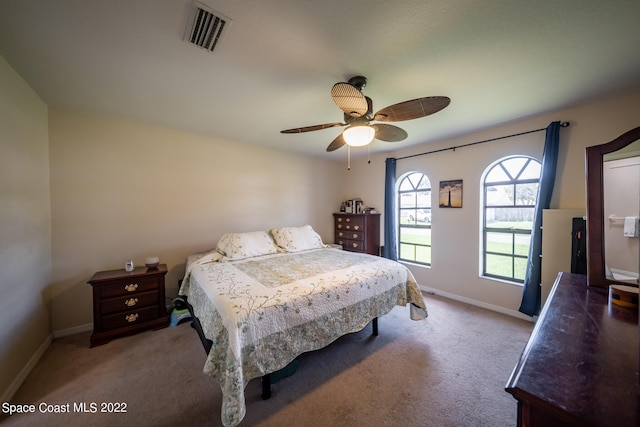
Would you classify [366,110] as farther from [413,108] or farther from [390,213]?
[390,213]

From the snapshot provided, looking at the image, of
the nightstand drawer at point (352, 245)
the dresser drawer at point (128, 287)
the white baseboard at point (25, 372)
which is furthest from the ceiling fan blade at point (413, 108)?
the white baseboard at point (25, 372)

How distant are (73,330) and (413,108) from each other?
13.6ft

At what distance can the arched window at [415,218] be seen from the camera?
3.85 m

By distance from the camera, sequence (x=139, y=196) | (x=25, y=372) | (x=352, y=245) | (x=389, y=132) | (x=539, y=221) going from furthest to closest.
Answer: (x=352, y=245)
(x=139, y=196)
(x=539, y=221)
(x=389, y=132)
(x=25, y=372)

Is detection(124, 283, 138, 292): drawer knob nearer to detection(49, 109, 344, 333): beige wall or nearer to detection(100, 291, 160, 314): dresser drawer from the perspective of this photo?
detection(100, 291, 160, 314): dresser drawer

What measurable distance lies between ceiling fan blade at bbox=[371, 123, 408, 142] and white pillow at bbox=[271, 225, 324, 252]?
6.39 ft

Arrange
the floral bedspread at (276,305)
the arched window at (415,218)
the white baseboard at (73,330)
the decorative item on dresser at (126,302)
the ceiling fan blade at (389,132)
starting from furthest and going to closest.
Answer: the arched window at (415,218) < the white baseboard at (73,330) < the decorative item on dresser at (126,302) < the ceiling fan blade at (389,132) < the floral bedspread at (276,305)

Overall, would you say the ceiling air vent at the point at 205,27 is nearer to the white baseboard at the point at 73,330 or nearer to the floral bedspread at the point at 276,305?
the floral bedspread at the point at 276,305

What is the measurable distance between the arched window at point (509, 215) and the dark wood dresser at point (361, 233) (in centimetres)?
169

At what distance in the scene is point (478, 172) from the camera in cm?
312

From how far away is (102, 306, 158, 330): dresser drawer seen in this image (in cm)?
230

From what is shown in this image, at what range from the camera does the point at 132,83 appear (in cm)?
194

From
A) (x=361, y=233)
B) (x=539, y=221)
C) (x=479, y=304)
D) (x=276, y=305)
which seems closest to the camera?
(x=276, y=305)

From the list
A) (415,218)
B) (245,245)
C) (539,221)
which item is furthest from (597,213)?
(245,245)
